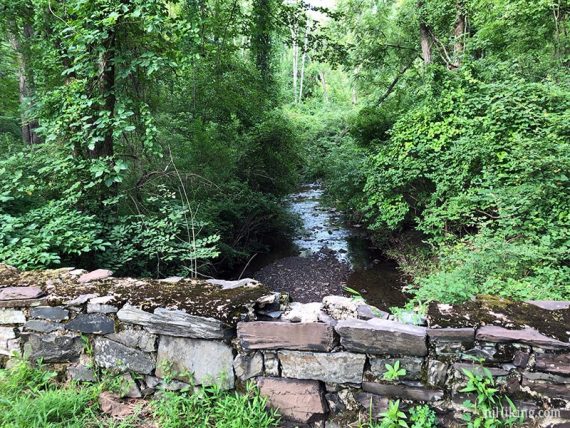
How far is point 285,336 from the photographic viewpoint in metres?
2.10

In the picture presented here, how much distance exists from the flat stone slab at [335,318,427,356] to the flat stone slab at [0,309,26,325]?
2.28 m

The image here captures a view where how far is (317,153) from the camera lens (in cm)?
1514

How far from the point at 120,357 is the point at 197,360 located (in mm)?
569

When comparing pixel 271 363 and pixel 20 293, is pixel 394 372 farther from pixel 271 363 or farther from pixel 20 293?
pixel 20 293

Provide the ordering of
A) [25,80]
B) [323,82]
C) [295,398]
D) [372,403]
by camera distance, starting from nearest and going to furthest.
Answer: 1. [372,403]
2. [295,398]
3. [25,80]
4. [323,82]

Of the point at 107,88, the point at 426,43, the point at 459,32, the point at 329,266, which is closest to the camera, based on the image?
the point at 107,88

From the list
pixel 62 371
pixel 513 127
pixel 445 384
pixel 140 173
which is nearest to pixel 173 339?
pixel 62 371

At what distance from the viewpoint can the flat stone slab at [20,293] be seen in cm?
253

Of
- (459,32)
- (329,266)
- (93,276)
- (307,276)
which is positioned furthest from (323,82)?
(93,276)

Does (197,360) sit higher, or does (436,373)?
(436,373)

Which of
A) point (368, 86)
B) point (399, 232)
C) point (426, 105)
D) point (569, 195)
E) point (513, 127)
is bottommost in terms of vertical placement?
point (399, 232)

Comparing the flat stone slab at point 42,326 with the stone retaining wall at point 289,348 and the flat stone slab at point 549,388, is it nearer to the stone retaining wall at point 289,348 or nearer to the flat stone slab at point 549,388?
the stone retaining wall at point 289,348

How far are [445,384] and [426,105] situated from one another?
6.80 meters

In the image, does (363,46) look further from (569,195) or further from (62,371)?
(62,371)
